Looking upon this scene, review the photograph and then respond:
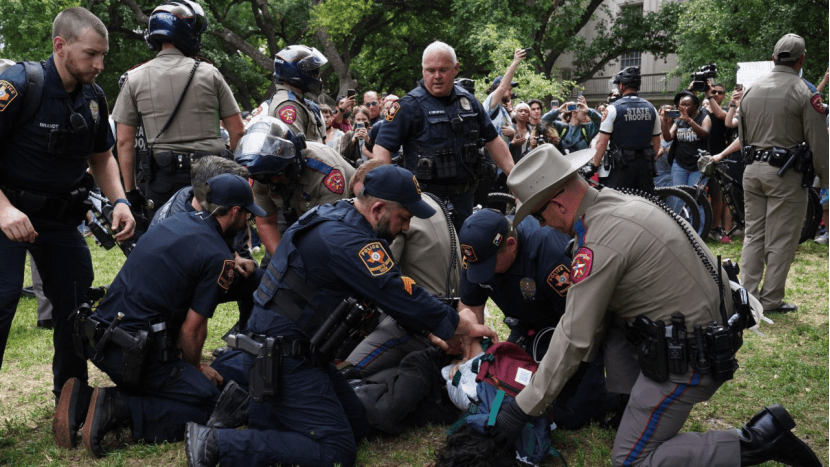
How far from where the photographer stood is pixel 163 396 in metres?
4.16

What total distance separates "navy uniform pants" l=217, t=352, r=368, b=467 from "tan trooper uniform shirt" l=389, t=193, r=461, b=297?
882 mm

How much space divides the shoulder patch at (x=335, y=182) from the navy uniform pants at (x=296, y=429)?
5.27 feet

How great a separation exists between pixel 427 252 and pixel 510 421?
1.46 m

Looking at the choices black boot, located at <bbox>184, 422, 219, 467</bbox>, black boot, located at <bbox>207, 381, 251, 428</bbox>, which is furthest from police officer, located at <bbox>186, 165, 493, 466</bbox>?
black boot, located at <bbox>207, 381, 251, 428</bbox>

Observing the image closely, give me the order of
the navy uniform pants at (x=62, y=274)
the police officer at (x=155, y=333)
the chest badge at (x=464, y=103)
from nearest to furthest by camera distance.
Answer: the police officer at (x=155, y=333) < the navy uniform pants at (x=62, y=274) < the chest badge at (x=464, y=103)

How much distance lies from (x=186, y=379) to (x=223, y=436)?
0.70 meters

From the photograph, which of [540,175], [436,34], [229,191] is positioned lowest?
[436,34]

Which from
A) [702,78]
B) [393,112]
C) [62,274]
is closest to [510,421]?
[62,274]

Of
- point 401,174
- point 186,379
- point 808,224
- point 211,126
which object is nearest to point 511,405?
point 401,174

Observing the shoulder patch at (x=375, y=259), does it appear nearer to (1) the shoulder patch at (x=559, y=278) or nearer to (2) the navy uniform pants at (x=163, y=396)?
(1) the shoulder patch at (x=559, y=278)

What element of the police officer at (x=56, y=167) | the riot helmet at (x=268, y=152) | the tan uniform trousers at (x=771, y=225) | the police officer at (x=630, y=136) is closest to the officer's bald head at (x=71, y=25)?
the police officer at (x=56, y=167)

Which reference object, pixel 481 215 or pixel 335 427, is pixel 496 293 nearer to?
pixel 481 215

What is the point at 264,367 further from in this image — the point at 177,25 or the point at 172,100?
the point at 177,25

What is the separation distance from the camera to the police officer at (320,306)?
3537mm
